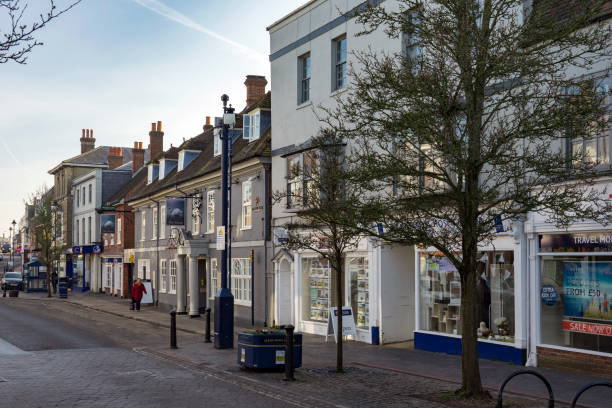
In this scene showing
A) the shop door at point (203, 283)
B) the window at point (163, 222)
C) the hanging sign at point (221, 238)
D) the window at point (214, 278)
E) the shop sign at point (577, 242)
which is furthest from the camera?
the window at point (163, 222)

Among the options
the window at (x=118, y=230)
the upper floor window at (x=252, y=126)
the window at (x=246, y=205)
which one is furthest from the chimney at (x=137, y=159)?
the window at (x=246, y=205)

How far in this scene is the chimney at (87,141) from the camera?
233 feet

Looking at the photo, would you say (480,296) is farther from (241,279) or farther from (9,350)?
(241,279)

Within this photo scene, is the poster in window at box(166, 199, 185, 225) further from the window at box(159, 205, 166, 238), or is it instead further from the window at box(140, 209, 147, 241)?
the window at box(140, 209, 147, 241)

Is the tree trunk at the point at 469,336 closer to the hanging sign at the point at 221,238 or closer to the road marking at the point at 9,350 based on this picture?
the hanging sign at the point at 221,238

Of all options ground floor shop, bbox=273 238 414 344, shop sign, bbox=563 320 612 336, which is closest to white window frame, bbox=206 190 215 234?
ground floor shop, bbox=273 238 414 344

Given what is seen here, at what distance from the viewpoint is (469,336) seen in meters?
11.5

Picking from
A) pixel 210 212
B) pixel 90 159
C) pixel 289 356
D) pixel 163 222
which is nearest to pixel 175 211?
pixel 210 212

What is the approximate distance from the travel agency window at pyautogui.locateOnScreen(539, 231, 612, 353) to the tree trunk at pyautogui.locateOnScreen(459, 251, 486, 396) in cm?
387

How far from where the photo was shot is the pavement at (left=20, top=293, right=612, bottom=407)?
11867 mm

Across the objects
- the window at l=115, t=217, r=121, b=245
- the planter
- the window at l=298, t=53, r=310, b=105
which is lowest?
the planter

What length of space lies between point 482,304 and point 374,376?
156 inches

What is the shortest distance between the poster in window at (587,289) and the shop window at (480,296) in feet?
5.07

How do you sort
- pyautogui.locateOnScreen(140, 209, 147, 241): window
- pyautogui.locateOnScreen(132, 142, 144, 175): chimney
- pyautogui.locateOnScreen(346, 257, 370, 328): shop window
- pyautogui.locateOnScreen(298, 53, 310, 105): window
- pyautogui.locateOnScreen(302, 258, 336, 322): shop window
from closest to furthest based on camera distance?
pyautogui.locateOnScreen(346, 257, 370, 328): shop window < pyautogui.locateOnScreen(302, 258, 336, 322): shop window < pyautogui.locateOnScreen(298, 53, 310, 105): window < pyautogui.locateOnScreen(140, 209, 147, 241): window < pyautogui.locateOnScreen(132, 142, 144, 175): chimney
